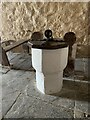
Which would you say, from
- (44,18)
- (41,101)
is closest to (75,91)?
(41,101)

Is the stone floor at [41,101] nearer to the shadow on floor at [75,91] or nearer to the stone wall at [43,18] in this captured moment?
the shadow on floor at [75,91]

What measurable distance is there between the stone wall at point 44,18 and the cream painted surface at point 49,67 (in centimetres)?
159

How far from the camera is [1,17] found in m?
3.93

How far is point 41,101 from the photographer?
1.86 metres

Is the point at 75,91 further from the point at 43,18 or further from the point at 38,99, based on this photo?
the point at 43,18

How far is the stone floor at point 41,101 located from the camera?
1.65 m

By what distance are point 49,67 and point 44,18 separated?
1947 mm

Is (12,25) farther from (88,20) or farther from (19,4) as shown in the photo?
(88,20)

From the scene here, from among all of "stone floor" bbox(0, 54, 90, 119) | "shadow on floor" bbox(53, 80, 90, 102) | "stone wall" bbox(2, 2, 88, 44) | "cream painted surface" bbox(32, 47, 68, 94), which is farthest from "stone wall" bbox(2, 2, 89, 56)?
"cream painted surface" bbox(32, 47, 68, 94)

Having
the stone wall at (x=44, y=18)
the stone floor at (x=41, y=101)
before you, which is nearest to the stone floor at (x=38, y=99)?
the stone floor at (x=41, y=101)

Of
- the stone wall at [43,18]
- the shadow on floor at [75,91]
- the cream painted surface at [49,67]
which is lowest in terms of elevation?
the shadow on floor at [75,91]

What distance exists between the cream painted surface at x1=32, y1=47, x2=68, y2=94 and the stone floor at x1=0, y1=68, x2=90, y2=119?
0.09 metres

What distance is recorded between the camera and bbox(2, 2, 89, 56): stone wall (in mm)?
3355

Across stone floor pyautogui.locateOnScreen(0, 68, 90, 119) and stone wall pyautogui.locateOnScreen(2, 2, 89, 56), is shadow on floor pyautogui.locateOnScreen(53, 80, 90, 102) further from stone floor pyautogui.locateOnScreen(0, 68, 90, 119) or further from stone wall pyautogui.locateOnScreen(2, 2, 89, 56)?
stone wall pyautogui.locateOnScreen(2, 2, 89, 56)
